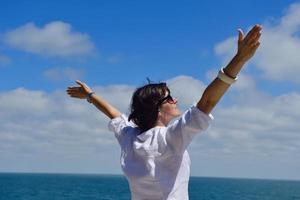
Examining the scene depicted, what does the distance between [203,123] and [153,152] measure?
0.45m

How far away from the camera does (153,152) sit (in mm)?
3914

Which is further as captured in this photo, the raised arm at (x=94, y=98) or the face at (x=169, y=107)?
the raised arm at (x=94, y=98)

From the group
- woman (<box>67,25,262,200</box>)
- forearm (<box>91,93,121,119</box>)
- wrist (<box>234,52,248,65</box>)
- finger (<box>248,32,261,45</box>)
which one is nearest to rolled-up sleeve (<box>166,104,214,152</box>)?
woman (<box>67,25,262,200</box>)

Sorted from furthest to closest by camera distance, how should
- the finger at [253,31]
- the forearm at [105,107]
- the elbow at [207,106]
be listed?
the forearm at [105,107], the elbow at [207,106], the finger at [253,31]


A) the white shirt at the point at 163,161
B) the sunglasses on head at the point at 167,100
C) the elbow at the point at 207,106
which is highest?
the sunglasses on head at the point at 167,100

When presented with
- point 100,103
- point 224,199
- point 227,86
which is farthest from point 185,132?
point 224,199

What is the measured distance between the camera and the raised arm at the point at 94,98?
4.89 m

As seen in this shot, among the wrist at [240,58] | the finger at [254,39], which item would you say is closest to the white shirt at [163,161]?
the wrist at [240,58]

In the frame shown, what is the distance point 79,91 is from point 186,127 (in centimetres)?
182

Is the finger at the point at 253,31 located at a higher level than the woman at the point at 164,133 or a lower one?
higher

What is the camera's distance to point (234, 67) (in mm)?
3623

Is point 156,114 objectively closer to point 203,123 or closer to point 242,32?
point 203,123

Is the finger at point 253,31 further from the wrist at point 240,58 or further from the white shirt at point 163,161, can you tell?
the white shirt at point 163,161

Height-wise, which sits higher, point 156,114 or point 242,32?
point 242,32
